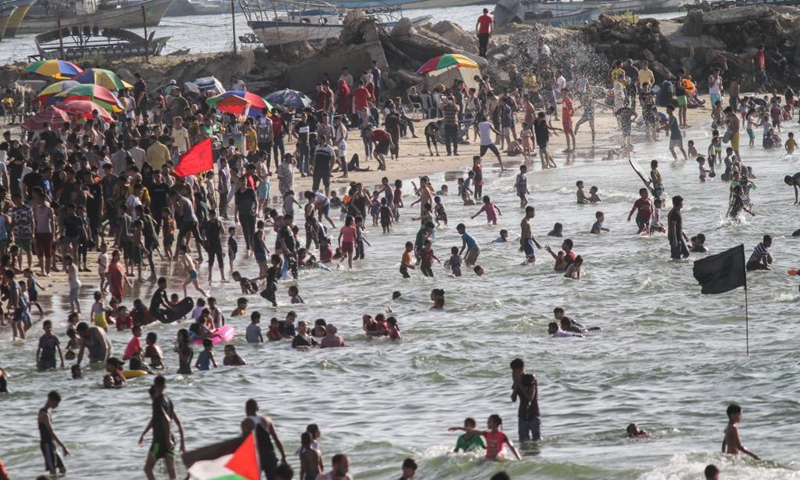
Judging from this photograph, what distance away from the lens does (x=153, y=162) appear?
24734 millimetres

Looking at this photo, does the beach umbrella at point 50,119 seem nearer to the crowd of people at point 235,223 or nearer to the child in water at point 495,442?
the crowd of people at point 235,223

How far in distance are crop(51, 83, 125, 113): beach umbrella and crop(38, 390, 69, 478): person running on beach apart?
50.5 ft

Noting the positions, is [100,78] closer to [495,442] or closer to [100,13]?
[495,442]

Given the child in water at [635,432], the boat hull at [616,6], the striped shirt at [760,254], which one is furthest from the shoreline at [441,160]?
the boat hull at [616,6]

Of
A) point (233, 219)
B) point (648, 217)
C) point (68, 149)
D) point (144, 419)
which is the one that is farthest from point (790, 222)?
point (144, 419)

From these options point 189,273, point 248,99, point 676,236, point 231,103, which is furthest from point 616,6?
point 189,273

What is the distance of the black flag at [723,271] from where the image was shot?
15.9 metres

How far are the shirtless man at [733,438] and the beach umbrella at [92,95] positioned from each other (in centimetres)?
1851

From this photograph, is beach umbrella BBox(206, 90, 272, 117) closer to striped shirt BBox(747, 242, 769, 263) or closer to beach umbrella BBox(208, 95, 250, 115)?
beach umbrella BBox(208, 95, 250, 115)

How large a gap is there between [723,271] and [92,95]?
628 inches

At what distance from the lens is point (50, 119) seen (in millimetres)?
26500

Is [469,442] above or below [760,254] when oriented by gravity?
below

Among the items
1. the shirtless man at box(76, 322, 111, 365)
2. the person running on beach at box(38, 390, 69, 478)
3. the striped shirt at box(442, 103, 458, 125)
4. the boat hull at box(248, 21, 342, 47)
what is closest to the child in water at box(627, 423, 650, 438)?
the person running on beach at box(38, 390, 69, 478)

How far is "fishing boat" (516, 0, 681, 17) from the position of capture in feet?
233
